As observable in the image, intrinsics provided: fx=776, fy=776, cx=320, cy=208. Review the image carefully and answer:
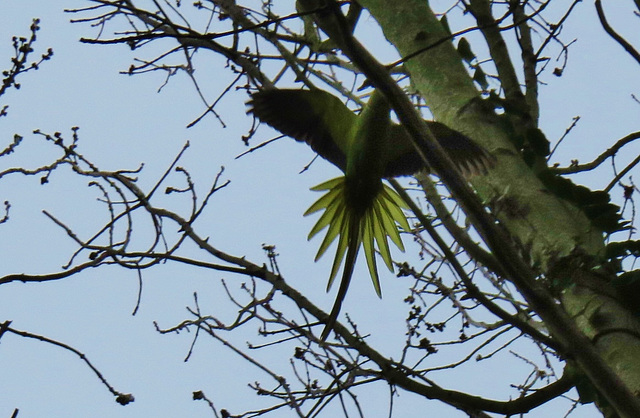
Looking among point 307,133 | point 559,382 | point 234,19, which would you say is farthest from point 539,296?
point 307,133

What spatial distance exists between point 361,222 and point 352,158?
0.34 meters

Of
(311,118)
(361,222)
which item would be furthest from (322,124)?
(361,222)

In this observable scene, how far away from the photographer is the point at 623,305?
6.82ft

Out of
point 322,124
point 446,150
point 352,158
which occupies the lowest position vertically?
point 446,150

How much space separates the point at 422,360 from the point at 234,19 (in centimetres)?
142

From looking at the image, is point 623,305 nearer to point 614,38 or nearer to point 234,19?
point 614,38

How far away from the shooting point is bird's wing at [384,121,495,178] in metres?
2.57

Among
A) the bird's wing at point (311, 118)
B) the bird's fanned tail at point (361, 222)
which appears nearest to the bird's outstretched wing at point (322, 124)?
the bird's wing at point (311, 118)

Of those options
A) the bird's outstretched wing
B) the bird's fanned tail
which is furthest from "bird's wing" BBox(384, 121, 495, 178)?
the bird's fanned tail

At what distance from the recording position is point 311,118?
148 inches

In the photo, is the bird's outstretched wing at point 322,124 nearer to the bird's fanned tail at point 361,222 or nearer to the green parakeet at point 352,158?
the green parakeet at point 352,158

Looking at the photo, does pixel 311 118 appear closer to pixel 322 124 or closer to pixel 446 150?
pixel 322 124

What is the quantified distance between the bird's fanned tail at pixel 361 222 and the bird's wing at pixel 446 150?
0.16m

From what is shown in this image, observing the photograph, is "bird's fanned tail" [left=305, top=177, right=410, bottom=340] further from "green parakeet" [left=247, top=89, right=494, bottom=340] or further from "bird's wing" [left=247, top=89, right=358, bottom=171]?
"bird's wing" [left=247, top=89, right=358, bottom=171]
